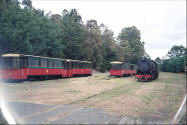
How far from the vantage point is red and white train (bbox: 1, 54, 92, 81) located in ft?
69.7

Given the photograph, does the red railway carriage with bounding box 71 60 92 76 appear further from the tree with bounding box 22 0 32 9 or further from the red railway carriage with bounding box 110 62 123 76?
the tree with bounding box 22 0 32 9

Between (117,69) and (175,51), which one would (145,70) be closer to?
(117,69)

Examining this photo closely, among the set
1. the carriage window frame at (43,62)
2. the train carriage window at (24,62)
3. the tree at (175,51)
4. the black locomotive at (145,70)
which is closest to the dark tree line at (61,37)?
the carriage window frame at (43,62)

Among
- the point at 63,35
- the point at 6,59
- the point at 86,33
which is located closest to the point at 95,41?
the point at 86,33

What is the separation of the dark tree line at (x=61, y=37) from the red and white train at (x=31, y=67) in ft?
22.8

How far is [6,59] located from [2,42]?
12924mm

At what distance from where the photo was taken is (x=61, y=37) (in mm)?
49469

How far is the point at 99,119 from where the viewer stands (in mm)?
→ 7570

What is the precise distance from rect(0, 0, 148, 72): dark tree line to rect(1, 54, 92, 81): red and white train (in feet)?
22.8

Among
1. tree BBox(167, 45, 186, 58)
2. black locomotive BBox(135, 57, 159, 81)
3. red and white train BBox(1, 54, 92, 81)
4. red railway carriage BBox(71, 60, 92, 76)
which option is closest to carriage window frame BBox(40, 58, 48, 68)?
red and white train BBox(1, 54, 92, 81)

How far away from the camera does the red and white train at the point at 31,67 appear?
21250 mm

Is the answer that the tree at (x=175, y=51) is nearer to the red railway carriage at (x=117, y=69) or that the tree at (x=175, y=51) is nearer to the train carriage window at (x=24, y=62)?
the train carriage window at (x=24, y=62)

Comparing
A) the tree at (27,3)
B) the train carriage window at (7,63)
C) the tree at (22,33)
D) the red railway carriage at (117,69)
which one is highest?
the tree at (27,3)

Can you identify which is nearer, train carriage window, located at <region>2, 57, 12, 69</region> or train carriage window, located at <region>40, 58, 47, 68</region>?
train carriage window, located at <region>2, 57, 12, 69</region>
